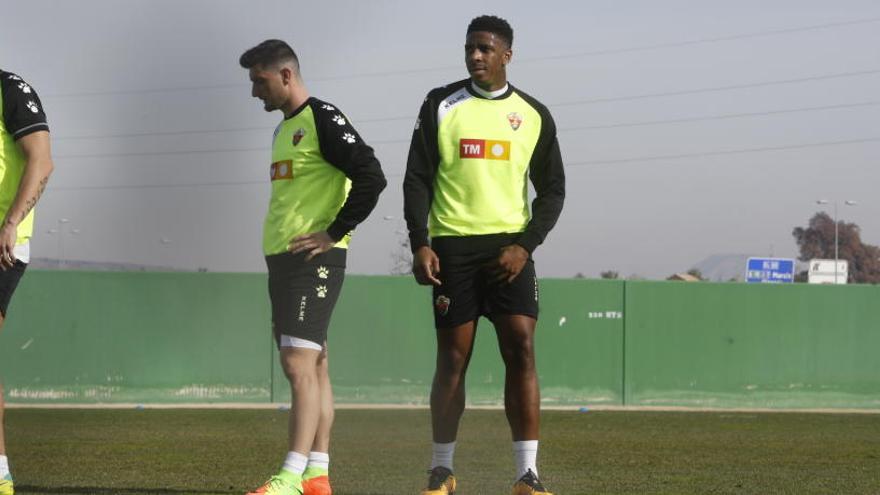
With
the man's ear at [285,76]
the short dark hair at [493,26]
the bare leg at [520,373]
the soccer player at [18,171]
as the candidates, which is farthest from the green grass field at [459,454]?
the short dark hair at [493,26]

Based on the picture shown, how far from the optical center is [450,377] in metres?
5.77

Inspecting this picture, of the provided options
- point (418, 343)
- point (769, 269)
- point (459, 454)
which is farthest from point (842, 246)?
point (459, 454)

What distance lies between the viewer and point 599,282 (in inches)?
847

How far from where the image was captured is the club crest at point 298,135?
5.82m

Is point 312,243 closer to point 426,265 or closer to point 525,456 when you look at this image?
point 426,265

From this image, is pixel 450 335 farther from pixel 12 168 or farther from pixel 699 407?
pixel 699 407

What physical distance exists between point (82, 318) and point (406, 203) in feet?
47.4

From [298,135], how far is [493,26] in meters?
0.90

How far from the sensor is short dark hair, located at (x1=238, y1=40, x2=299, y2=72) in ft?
19.2

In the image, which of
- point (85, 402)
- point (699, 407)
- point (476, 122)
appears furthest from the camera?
point (699, 407)

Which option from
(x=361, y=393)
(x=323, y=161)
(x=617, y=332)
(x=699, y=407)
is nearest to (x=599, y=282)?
(x=617, y=332)

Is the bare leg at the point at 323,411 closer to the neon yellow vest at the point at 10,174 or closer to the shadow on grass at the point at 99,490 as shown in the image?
the shadow on grass at the point at 99,490

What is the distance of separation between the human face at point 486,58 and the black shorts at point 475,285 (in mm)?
614

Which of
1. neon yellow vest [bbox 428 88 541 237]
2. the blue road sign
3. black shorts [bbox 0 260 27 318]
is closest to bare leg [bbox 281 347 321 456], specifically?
neon yellow vest [bbox 428 88 541 237]
